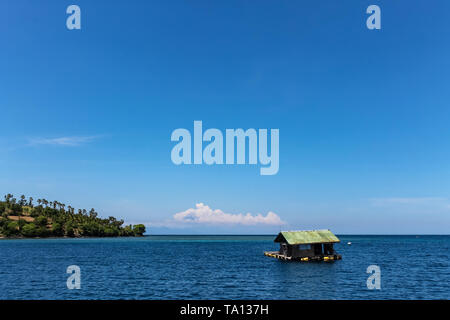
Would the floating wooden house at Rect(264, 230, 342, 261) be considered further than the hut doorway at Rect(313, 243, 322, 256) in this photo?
No

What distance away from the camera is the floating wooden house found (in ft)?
247

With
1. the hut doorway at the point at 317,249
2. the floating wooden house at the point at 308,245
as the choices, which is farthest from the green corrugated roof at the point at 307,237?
the hut doorway at the point at 317,249

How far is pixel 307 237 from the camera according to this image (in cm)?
7638

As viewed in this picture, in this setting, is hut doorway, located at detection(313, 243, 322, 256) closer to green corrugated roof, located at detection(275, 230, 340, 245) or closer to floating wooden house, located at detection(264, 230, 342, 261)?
floating wooden house, located at detection(264, 230, 342, 261)

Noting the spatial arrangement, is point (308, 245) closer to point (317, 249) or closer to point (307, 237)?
point (317, 249)

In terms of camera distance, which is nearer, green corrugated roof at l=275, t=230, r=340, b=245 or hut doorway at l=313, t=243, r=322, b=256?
green corrugated roof at l=275, t=230, r=340, b=245

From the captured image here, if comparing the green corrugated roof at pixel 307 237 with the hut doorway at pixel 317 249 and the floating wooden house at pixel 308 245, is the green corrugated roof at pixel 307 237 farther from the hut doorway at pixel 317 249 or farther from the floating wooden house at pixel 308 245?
the hut doorway at pixel 317 249

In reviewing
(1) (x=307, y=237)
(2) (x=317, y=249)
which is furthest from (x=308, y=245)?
(1) (x=307, y=237)

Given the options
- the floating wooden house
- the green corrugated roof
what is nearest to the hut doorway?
the floating wooden house

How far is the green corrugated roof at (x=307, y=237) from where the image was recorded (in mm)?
75125

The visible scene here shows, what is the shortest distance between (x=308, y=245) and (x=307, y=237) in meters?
3.04

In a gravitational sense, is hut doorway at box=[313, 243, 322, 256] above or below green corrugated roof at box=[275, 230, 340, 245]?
below
